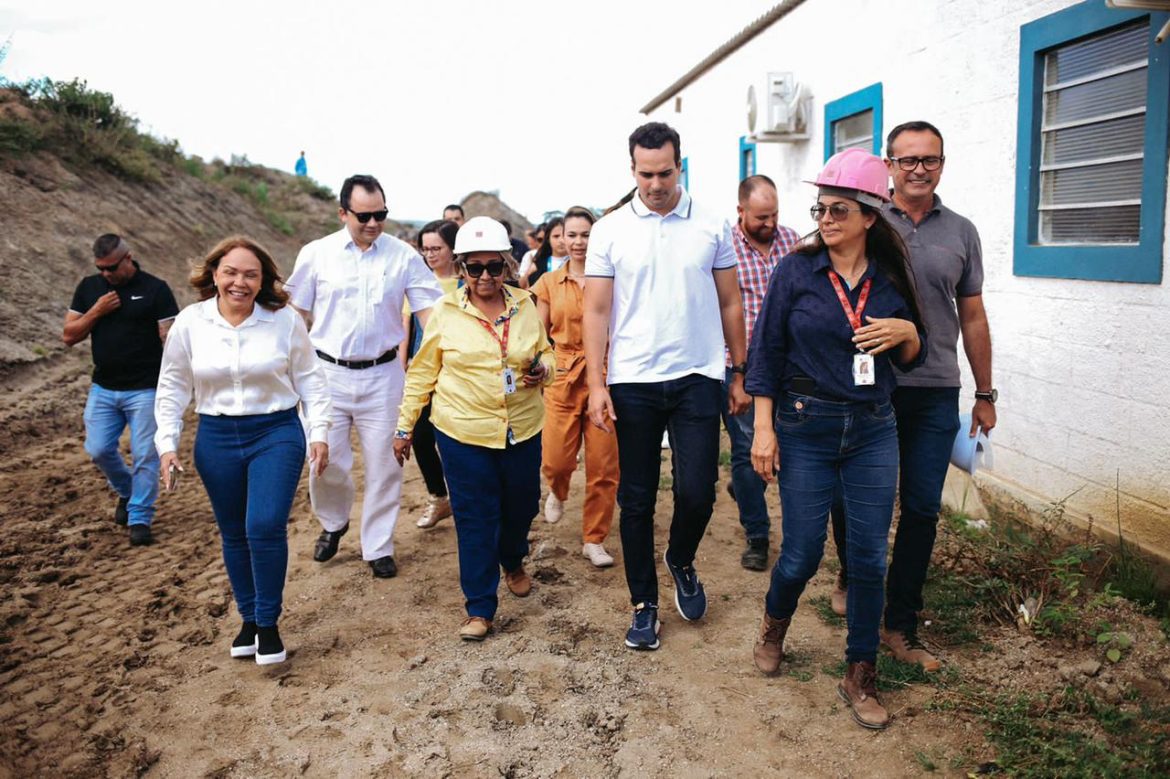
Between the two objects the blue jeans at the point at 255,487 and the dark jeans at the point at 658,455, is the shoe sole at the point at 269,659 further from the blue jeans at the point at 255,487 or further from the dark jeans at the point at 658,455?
the dark jeans at the point at 658,455

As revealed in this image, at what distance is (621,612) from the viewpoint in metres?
4.79

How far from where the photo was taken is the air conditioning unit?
916 centimetres

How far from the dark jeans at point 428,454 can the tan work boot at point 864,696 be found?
10.9 ft

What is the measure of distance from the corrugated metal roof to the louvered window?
459cm

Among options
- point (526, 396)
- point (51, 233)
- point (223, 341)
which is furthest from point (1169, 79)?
A: point (51, 233)

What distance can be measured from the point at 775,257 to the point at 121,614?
4.24 meters

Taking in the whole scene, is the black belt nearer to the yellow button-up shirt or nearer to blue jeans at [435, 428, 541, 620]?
the yellow button-up shirt

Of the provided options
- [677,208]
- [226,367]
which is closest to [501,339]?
[677,208]

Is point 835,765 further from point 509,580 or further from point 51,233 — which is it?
point 51,233

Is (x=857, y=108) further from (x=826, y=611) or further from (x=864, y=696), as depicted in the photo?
(x=864, y=696)

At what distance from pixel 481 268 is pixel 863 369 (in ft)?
6.40

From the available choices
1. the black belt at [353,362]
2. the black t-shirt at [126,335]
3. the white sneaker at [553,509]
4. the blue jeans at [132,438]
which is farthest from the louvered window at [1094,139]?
the blue jeans at [132,438]

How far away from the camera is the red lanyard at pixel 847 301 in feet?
11.0

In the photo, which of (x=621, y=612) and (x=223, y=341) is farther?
(x=621, y=612)
